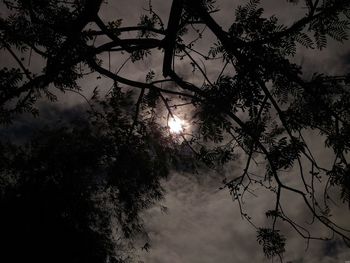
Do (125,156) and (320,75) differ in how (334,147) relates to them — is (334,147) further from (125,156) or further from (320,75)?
(125,156)

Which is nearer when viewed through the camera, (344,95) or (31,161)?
(344,95)

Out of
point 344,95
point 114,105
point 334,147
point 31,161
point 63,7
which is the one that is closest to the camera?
point 334,147

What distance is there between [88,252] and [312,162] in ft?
45.8

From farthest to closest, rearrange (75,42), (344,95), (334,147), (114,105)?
(114,105) < (75,42) < (344,95) < (334,147)

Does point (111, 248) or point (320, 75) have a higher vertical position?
point (111, 248)

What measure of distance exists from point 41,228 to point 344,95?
1408 centimetres

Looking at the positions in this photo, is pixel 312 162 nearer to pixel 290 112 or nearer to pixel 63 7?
pixel 290 112

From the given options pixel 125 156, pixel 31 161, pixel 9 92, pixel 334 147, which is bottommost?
pixel 9 92

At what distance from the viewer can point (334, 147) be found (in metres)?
3.66

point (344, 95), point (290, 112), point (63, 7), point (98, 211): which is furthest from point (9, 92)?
point (98, 211)

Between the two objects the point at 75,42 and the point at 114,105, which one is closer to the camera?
the point at 75,42

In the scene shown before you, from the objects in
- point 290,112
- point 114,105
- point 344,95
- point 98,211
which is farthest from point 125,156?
point 98,211

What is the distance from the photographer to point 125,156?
21.5ft

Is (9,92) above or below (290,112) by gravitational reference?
below
